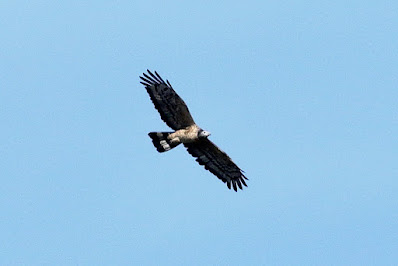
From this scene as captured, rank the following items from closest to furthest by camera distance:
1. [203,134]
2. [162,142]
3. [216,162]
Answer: [203,134] → [162,142] → [216,162]

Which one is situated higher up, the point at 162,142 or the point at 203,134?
the point at 203,134

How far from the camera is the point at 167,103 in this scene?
147 ft

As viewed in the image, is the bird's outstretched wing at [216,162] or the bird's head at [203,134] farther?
the bird's outstretched wing at [216,162]

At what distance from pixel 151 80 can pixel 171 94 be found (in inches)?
40.0

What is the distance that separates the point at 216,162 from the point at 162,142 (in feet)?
8.51

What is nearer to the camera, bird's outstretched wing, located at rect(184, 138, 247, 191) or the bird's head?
the bird's head

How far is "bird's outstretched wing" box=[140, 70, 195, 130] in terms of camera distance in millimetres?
44719

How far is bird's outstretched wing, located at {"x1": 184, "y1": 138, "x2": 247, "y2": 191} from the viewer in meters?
45.8

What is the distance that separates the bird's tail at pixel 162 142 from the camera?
45000 millimetres

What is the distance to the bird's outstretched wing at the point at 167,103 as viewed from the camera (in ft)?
147

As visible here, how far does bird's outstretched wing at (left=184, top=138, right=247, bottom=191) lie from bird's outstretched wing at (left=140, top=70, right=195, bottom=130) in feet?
3.65

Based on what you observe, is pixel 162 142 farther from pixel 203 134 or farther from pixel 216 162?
pixel 216 162

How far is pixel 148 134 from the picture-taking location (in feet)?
149

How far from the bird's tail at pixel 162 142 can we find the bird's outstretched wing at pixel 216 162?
0.94 meters
